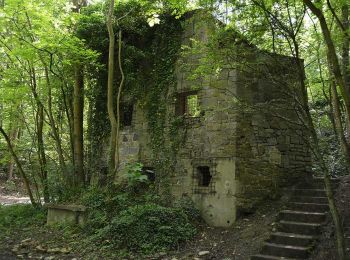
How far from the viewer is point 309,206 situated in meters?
7.41

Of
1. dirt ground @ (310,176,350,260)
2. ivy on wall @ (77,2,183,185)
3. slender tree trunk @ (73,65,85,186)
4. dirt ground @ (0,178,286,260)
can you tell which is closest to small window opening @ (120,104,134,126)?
ivy on wall @ (77,2,183,185)

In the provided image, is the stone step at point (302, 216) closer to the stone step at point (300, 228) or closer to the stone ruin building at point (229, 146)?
the stone step at point (300, 228)

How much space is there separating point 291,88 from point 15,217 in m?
9.03

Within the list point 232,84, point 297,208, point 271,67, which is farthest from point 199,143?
point 271,67

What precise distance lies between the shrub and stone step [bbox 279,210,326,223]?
1904mm

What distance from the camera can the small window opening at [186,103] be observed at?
9406 millimetres

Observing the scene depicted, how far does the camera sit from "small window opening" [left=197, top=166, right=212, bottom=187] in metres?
8.81

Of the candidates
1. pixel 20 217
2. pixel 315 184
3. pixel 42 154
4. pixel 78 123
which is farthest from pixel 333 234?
pixel 42 154

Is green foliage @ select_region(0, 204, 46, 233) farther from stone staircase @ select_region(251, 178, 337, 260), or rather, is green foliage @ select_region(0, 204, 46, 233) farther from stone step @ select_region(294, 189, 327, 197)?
stone step @ select_region(294, 189, 327, 197)

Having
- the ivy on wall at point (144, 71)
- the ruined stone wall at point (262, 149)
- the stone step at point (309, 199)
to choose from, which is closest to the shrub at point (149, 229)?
the ruined stone wall at point (262, 149)

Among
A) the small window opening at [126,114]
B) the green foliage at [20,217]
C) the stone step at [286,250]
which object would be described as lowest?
the green foliage at [20,217]

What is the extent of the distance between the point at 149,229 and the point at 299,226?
287 cm

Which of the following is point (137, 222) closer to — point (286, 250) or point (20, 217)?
point (286, 250)

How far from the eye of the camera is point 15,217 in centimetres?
1111
